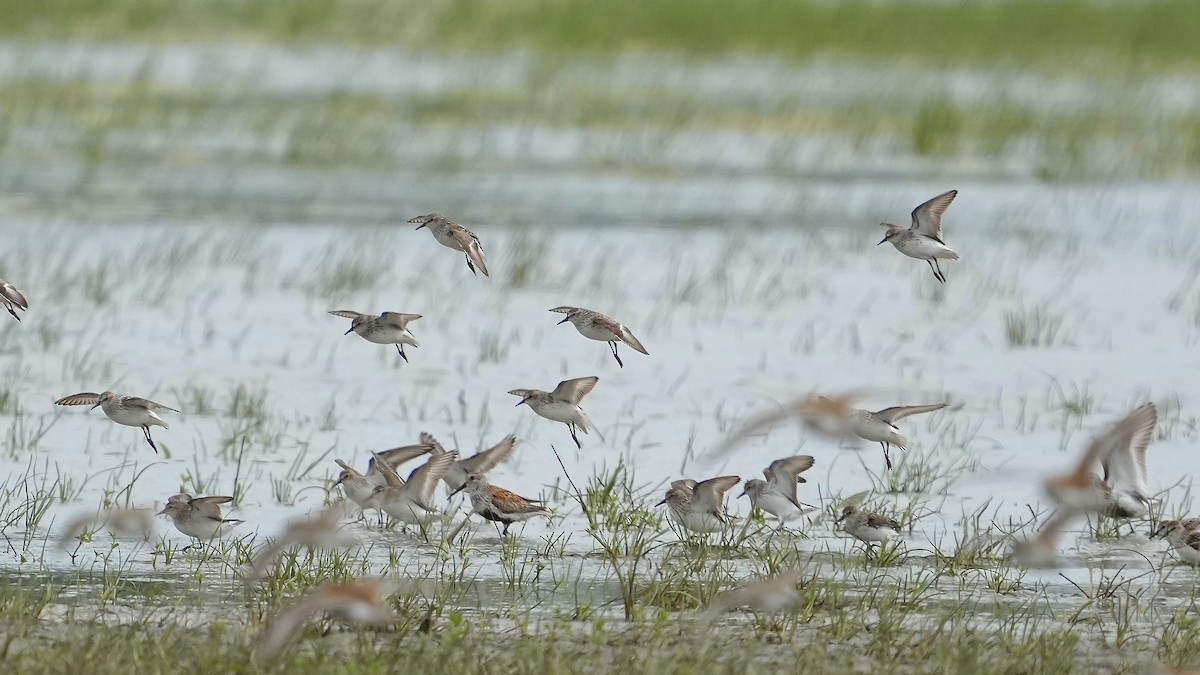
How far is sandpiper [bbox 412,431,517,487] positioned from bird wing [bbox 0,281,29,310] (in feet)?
5.07

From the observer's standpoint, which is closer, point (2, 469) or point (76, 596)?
point (76, 596)

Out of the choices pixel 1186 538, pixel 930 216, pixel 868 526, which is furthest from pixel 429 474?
pixel 1186 538

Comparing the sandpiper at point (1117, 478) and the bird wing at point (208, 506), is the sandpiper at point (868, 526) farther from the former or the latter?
the bird wing at point (208, 506)

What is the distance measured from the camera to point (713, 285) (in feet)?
45.3

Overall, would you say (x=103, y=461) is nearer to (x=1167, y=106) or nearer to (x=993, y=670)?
(x=993, y=670)

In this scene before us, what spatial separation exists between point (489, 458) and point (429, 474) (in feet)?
0.78

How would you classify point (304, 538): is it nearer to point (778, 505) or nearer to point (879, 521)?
point (778, 505)

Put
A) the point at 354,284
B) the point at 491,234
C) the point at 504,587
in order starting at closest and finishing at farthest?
the point at 504,587 → the point at 354,284 → the point at 491,234

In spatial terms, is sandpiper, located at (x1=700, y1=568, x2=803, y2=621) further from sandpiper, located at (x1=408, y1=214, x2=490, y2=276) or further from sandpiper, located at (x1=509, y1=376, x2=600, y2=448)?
sandpiper, located at (x1=408, y1=214, x2=490, y2=276)

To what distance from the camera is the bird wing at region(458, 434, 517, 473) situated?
21.5 feet

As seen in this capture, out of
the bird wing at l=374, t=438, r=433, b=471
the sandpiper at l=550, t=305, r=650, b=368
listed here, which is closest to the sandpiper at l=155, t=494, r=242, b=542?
the bird wing at l=374, t=438, r=433, b=471

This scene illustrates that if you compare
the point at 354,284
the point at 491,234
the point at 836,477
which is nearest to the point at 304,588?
the point at 836,477

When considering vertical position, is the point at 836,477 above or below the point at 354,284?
below

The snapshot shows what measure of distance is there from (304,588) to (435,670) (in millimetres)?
946
